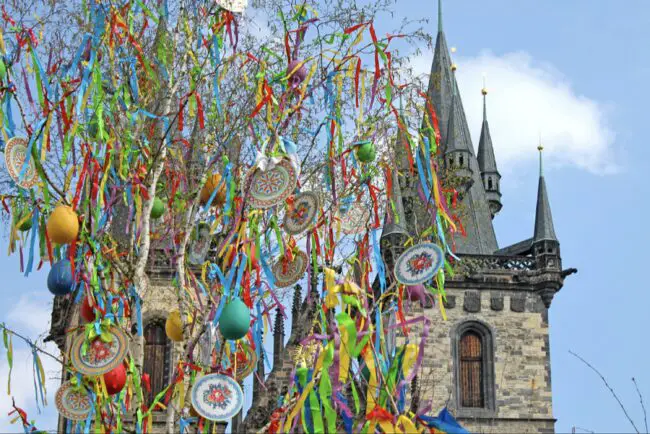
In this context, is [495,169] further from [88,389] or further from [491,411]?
[88,389]

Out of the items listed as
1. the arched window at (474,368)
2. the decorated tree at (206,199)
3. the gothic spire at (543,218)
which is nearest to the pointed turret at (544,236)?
the gothic spire at (543,218)

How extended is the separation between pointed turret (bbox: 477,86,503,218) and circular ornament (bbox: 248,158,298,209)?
2403 cm

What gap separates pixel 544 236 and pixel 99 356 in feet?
74.1

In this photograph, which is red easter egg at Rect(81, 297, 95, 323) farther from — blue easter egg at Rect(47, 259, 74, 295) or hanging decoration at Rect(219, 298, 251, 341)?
hanging decoration at Rect(219, 298, 251, 341)

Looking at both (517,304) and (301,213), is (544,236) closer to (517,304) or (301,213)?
(517,304)

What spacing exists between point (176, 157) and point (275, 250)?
4.51ft

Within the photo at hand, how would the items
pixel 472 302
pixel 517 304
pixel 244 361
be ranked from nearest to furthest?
1. pixel 244 361
2. pixel 472 302
3. pixel 517 304

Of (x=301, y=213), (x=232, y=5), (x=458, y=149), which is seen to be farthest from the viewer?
(x=458, y=149)

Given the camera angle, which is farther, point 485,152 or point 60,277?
point 485,152

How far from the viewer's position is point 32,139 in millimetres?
12719

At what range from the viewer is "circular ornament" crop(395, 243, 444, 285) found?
13.1m

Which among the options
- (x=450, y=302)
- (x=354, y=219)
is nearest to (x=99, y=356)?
(x=354, y=219)

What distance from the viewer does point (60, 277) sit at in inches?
505

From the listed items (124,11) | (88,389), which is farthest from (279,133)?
(88,389)
